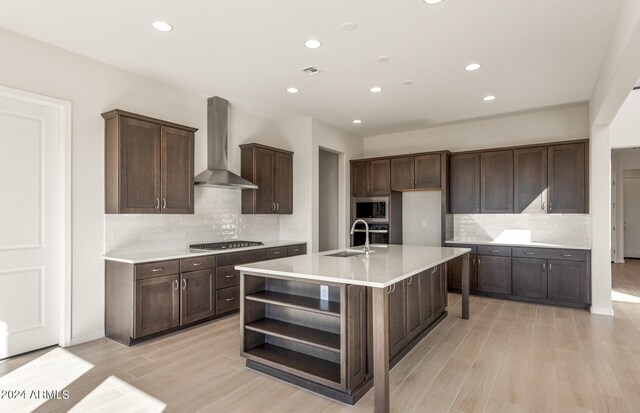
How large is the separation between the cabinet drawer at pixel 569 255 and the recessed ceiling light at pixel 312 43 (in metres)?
4.29

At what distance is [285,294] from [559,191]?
4470 millimetres

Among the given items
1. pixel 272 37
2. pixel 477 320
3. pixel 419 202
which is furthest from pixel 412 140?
pixel 272 37

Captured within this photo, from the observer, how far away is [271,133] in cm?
600

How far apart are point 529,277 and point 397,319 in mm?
3124

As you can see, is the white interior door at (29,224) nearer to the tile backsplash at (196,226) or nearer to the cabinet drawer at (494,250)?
the tile backsplash at (196,226)

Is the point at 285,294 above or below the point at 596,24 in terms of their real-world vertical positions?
below

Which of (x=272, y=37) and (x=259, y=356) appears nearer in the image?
(x=259, y=356)

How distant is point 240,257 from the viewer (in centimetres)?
454

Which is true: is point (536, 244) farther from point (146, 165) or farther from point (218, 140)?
point (146, 165)

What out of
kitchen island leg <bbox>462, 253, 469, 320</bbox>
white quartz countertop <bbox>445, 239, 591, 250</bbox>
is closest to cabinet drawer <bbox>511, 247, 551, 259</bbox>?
white quartz countertop <bbox>445, 239, 591, 250</bbox>

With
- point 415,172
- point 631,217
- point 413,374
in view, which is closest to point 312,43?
point 413,374

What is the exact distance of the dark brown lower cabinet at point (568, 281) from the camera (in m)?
4.75

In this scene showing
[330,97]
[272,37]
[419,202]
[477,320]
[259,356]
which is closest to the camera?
[259,356]

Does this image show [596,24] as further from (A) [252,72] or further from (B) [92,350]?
(B) [92,350]
